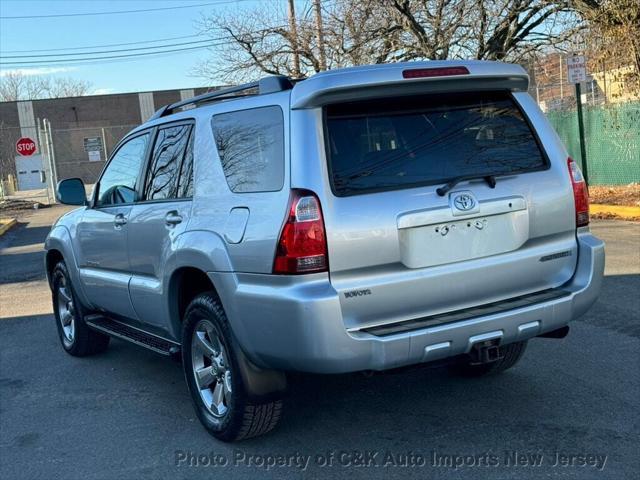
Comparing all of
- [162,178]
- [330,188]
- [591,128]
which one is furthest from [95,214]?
[591,128]

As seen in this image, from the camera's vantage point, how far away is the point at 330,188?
3.39 m

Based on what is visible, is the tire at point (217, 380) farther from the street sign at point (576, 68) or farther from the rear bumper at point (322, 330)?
the street sign at point (576, 68)

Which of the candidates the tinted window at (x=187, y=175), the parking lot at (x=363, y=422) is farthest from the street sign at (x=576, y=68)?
the tinted window at (x=187, y=175)

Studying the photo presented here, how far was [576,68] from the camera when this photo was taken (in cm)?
1347

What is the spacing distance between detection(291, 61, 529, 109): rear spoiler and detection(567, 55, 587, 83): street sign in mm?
10492

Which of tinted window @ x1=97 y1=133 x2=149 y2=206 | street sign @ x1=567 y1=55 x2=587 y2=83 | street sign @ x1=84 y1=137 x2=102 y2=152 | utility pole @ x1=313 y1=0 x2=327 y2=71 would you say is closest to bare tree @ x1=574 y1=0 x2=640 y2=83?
street sign @ x1=567 y1=55 x2=587 y2=83

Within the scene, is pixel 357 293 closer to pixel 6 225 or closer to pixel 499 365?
pixel 499 365

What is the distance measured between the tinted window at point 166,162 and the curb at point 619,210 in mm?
9832

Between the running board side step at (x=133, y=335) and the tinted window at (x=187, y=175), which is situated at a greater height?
the tinted window at (x=187, y=175)

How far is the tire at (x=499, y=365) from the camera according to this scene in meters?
4.75

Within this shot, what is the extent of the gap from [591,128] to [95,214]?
1416 centimetres

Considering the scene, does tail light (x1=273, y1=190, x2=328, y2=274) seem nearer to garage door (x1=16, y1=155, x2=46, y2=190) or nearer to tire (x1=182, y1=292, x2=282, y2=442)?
tire (x1=182, y1=292, x2=282, y2=442)

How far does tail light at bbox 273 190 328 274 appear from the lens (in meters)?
3.33

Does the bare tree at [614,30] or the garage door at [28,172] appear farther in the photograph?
the garage door at [28,172]
